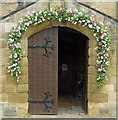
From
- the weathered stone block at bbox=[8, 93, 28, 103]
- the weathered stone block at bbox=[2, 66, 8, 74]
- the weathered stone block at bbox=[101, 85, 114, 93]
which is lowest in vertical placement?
the weathered stone block at bbox=[8, 93, 28, 103]

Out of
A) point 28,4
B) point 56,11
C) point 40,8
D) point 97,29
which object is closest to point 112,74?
point 97,29

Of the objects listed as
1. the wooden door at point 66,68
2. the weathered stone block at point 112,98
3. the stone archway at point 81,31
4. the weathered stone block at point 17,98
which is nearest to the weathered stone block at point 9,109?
the weathered stone block at point 17,98

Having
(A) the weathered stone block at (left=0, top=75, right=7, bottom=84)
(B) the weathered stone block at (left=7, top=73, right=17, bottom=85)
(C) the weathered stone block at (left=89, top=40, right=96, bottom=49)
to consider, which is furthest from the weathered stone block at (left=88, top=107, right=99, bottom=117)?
(A) the weathered stone block at (left=0, top=75, right=7, bottom=84)

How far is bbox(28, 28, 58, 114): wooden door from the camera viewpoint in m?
4.01

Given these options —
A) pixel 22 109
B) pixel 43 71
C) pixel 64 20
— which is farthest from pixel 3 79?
pixel 64 20

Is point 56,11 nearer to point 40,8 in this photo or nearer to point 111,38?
point 40,8

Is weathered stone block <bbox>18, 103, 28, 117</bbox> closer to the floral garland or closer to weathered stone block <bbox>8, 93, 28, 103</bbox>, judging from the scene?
weathered stone block <bbox>8, 93, 28, 103</bbox>

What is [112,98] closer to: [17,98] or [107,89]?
[107,89]

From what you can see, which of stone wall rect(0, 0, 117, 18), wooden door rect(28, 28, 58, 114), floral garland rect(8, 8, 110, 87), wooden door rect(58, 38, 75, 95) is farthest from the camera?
wooden door rect(58, 38, 75, 95)

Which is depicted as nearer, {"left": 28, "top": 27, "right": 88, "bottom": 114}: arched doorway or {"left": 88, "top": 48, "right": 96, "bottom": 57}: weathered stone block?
{"left": 88, "top": 48, "right": 96, "bottom": 57}: weathered stone block

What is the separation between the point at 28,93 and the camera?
13.2ft

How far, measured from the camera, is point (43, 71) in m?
4.03

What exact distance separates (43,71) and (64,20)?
1334mm

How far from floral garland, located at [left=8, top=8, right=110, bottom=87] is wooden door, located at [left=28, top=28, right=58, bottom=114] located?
30 centimetres
